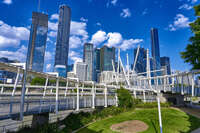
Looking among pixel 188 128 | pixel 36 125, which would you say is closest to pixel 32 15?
pixel 36 125

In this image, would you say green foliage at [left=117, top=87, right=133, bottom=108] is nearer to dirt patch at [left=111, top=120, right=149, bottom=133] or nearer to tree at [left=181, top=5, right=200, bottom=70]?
dirt patch at [left=111, top=120, right=149, bottom=133]

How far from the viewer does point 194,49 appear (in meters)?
17.0

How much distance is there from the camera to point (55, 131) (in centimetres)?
1742

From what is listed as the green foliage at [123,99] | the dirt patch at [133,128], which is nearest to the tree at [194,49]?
the dirt patch at [133,128]

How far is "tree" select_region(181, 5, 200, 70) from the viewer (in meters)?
16.5

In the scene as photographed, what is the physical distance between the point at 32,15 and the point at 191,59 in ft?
66.0

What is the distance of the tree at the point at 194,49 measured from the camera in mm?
16469

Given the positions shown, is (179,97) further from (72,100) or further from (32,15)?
(32,15)

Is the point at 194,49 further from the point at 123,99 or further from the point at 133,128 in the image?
the point at 123,99

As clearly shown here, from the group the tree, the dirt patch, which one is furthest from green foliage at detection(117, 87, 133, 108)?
the tree

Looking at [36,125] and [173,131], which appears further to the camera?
[36,125]

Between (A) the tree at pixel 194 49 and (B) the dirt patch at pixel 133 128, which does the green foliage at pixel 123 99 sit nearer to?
(B) the dirt patch at pixel 133 128

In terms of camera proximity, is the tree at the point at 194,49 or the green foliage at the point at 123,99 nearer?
the tree at the point at 194,49

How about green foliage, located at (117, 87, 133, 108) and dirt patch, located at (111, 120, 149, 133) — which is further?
green foliage, located at (117, 87, 133, 108)
